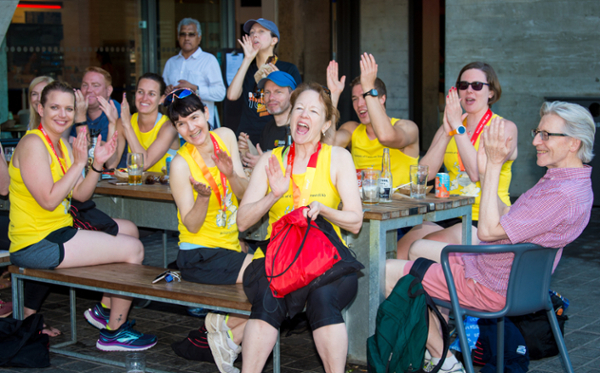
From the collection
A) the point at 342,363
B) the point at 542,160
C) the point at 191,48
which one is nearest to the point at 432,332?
the point at 342,363

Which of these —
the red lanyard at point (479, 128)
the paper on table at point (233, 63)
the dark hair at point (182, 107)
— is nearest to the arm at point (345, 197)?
the dark hair at point (182, 107)

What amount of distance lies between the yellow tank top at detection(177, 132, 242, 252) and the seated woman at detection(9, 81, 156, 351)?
2.09 feet

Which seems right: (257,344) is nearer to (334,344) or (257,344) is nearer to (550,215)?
(334,344)

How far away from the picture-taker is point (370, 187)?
3.63 m

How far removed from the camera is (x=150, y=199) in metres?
4.57

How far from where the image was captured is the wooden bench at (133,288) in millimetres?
3213

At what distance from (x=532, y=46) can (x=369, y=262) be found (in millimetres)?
5778

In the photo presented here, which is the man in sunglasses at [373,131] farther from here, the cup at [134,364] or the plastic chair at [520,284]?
the cup at [134,364]

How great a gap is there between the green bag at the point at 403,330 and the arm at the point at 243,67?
313cm

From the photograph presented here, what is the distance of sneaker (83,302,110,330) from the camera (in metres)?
4.21

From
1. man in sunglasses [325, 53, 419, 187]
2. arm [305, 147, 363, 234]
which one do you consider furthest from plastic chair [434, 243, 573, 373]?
man in sunglasses [325, 53, 419, 187]

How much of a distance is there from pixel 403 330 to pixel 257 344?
710 mm

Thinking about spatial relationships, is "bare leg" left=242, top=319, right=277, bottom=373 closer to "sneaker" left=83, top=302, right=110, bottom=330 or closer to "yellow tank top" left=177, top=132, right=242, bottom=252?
"yellow tank top" left=177, top=132, right=242, bottom=252

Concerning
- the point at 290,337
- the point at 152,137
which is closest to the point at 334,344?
the point at 290,337
